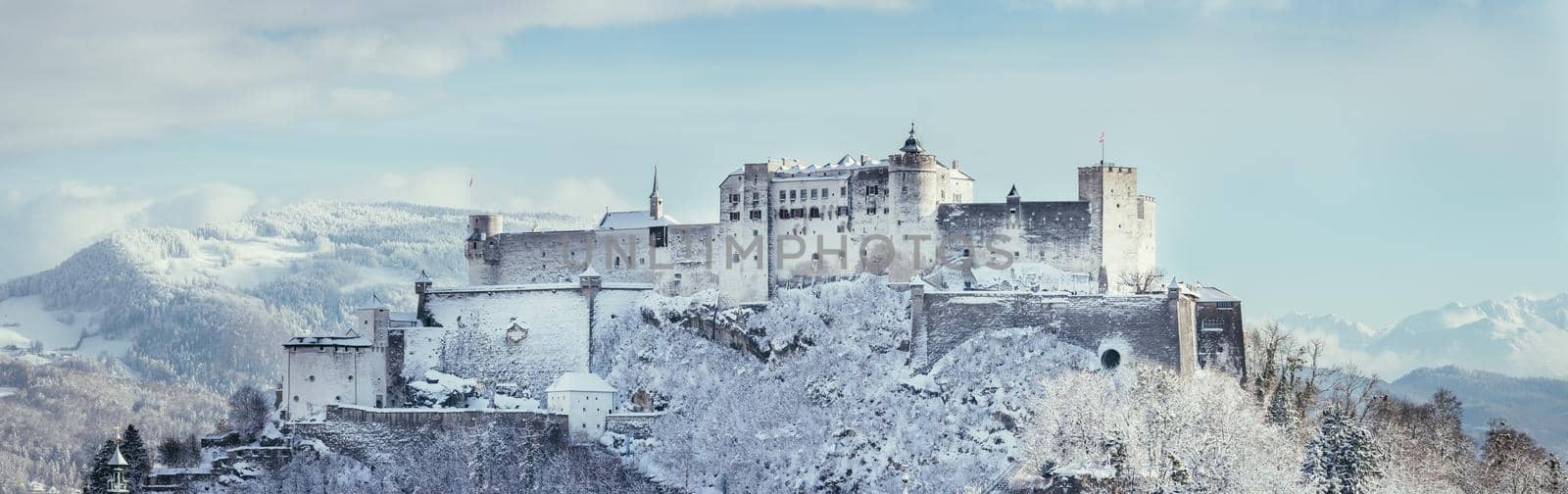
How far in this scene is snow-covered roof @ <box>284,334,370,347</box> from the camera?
92688mm

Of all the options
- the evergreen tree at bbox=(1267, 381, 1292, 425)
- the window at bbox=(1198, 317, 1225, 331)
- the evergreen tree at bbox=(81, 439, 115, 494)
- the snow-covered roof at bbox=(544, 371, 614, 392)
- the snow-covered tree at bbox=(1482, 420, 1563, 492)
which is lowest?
the evergreen tree at bbox=(81, 439, 115, 494)

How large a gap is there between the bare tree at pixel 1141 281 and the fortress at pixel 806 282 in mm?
148

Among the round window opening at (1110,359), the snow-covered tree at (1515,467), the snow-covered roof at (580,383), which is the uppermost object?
the round window opening at (1110,359)

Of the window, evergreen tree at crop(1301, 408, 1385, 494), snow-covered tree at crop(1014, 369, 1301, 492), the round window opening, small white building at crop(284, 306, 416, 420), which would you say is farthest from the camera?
small white building at crop(284, 306, 416, 420)

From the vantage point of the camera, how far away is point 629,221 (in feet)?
338

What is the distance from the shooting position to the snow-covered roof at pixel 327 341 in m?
92.7

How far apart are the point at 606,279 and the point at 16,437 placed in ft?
358

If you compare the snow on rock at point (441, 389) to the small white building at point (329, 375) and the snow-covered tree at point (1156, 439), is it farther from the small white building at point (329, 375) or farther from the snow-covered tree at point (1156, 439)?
the snow-covered tree at point (1156, 439)

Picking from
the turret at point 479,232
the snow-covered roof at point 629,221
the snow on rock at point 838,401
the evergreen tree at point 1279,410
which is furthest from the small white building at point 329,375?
the evergreen tree at point 1279,410

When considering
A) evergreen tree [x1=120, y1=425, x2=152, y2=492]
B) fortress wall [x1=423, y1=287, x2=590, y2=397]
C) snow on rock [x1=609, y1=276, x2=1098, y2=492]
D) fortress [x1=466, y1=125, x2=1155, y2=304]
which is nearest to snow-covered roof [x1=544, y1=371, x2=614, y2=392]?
snow on rock [x1=609, y1=276, x2=1098, y2=492]

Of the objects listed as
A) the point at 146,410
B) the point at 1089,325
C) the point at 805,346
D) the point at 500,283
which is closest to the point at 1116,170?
the point at 1089,325

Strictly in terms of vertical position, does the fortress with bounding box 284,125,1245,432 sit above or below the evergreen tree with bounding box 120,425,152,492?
above

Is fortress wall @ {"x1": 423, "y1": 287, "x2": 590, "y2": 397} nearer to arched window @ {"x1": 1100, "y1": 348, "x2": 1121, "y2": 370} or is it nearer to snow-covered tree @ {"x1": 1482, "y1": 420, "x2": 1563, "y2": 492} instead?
arched window @ {"x1": 1100, "y1": 348, "x2": 1121, "y2": 370}

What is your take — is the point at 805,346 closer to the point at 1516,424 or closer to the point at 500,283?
the point at 500,283
